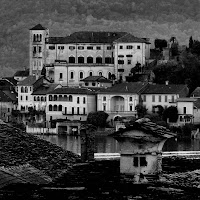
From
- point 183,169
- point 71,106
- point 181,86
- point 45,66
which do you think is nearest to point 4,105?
point 45,66

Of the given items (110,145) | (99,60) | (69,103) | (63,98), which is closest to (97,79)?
(69,103)

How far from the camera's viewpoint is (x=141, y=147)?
69.7ft

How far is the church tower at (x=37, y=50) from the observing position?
15600cm

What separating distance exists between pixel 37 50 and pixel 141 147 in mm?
136312

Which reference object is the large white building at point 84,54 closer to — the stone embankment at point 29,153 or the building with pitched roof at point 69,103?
the building with pitched roof at point 69,103

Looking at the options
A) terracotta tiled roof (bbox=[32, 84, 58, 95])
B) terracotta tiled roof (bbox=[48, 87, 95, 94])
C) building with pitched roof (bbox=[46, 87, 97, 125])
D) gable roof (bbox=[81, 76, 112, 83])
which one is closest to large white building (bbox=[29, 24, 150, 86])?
terracotta tiled roof (bbox=[32, 84, 58, 95])

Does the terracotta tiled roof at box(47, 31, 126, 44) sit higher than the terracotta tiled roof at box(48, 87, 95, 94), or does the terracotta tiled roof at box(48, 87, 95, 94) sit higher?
the terracotta tiled roof at box(47, 31, 126, 44)

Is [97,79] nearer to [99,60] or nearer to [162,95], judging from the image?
[99,60]

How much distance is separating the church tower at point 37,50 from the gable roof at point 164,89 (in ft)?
101

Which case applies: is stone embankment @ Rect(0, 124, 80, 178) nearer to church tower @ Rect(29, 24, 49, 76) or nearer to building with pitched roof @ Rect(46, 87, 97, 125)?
building with pitched roof @ Rect(46, 87, 97, 125)

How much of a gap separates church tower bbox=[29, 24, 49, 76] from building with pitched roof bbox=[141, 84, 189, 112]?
31.2m

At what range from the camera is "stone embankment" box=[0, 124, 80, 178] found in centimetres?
2164

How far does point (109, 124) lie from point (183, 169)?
103m

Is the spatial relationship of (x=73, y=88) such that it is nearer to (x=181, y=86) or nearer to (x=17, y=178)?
(x=181, y=86)
